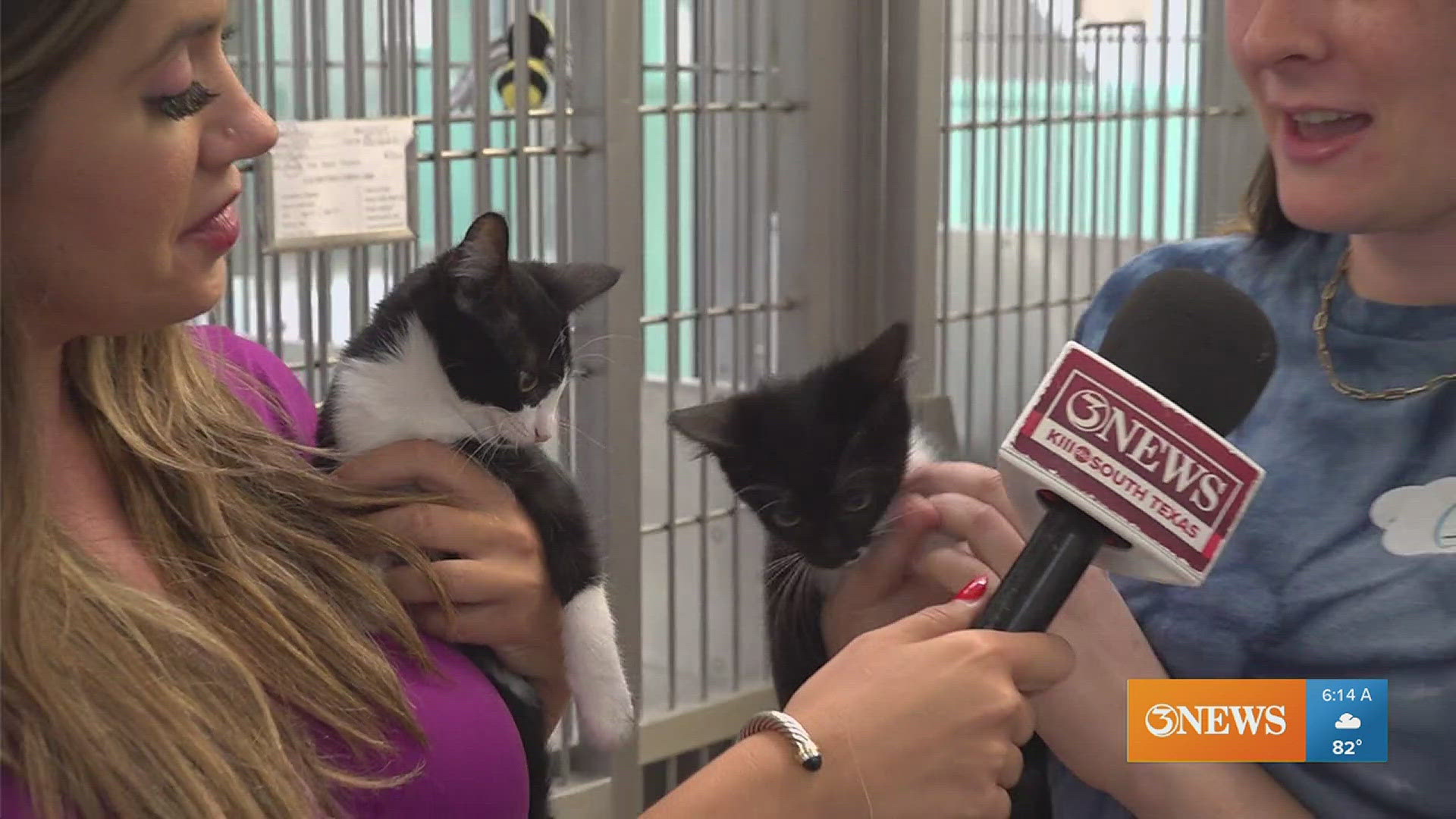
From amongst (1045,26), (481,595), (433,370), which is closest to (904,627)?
(481,595)

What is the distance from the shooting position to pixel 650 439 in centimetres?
180

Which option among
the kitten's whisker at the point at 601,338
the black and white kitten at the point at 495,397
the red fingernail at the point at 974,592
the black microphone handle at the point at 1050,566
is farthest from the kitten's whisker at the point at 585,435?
the black microphone handle at the point at 1050,566

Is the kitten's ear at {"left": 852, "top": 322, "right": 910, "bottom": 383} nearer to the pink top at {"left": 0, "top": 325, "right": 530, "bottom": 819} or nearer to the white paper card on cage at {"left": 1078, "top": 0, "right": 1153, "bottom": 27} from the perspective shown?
the pink top at {"left": 0, "top": 325, "right": 530, "bottom": 819}

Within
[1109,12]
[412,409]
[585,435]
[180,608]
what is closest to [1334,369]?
[412,409]

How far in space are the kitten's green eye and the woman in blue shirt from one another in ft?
0.65

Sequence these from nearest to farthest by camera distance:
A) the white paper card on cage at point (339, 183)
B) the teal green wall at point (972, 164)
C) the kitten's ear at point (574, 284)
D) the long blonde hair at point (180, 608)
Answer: the long blonde hair at point (180, 608)
the kitten's ear at point (574, 284)
the white paper card on cage at point (339, 183)
the teal green wall at point (972, 164)

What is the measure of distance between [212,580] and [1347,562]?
62cm

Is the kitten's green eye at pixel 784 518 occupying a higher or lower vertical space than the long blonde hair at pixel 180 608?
lower

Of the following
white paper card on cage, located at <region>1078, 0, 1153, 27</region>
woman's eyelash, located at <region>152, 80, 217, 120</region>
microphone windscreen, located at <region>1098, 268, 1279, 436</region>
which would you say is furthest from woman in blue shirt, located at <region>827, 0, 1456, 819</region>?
white paper card on cage, located at <region>1078, 0, 1153, 27</region>

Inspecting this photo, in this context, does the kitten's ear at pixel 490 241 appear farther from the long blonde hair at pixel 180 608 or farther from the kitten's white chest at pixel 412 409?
the long blonde hair at pixel 180 608

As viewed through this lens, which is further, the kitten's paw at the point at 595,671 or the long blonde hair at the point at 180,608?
the kitten's paw at the point at 595,671

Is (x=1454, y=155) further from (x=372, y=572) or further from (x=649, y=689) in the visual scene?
(x=649, y=689)

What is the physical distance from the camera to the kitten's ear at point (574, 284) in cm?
108

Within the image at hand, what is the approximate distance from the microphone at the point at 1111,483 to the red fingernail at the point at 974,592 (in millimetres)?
63
